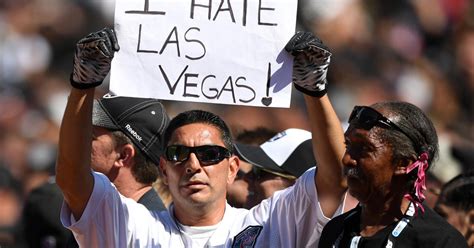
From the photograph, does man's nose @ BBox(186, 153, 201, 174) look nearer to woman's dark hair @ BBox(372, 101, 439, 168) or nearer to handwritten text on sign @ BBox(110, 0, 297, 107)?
handwritten text on sign @ BBox(110, 0, 297, 107)

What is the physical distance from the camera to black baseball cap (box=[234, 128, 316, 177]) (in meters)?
5.90

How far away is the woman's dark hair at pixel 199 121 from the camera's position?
512 cm

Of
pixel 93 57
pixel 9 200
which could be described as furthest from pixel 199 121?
pixel 9 200

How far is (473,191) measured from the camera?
19.7ft

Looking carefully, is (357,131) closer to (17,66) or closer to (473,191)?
(473,191)

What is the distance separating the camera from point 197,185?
4945 mm

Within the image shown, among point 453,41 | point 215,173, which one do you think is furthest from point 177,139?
point 453,41

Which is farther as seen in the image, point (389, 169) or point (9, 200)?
point (9, 200)

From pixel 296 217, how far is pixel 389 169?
0.63 meters

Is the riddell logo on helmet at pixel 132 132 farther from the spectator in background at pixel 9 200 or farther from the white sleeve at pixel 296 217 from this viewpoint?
the spectator in background at pixel 9 200

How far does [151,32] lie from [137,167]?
0.98 metres

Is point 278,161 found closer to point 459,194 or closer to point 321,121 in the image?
point 459,194

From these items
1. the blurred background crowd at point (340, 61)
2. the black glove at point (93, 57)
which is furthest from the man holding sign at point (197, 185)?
the blurred background crowd at point (340, 61)

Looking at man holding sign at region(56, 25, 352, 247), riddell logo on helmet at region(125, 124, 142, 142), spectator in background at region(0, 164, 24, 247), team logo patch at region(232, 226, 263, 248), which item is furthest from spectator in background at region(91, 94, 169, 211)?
spectator in background at region(0, 164, 24, 247)
